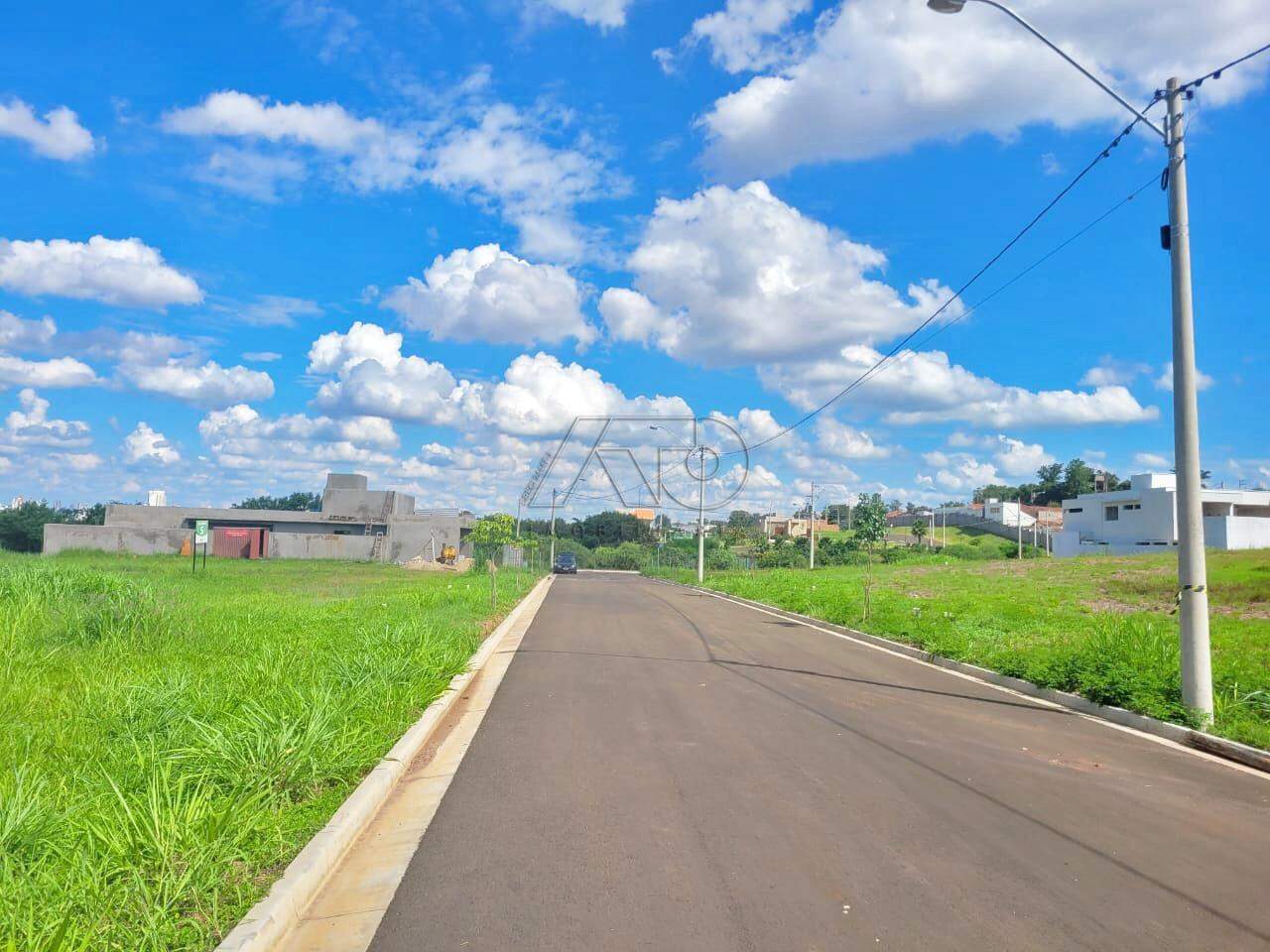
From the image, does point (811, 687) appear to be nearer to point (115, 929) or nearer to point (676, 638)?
point (676, 638)

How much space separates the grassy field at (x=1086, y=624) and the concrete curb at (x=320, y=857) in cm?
809

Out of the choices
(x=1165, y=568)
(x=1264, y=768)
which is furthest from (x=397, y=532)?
(x=1264, y=768)

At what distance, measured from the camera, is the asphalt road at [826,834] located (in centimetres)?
443

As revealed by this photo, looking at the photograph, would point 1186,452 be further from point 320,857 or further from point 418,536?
point 418,536

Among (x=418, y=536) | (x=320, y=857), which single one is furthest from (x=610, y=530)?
(x=320, y=857)

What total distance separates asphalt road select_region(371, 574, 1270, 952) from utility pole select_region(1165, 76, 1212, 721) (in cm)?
125

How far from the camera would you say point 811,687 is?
11.9m

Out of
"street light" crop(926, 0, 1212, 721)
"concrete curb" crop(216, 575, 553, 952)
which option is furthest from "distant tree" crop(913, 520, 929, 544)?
"concrete curb" crop(216, 575, 553, 952)

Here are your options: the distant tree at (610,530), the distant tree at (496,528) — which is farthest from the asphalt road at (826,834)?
the distant tree at (610,530)

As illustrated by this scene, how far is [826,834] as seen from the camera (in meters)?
5.76

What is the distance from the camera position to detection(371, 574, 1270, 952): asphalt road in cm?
443

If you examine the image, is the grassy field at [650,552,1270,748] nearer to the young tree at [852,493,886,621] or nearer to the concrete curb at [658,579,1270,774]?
the concrete curb at [658,579,1270,774]

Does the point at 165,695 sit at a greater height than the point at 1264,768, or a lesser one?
greater

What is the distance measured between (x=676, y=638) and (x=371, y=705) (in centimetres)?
988
